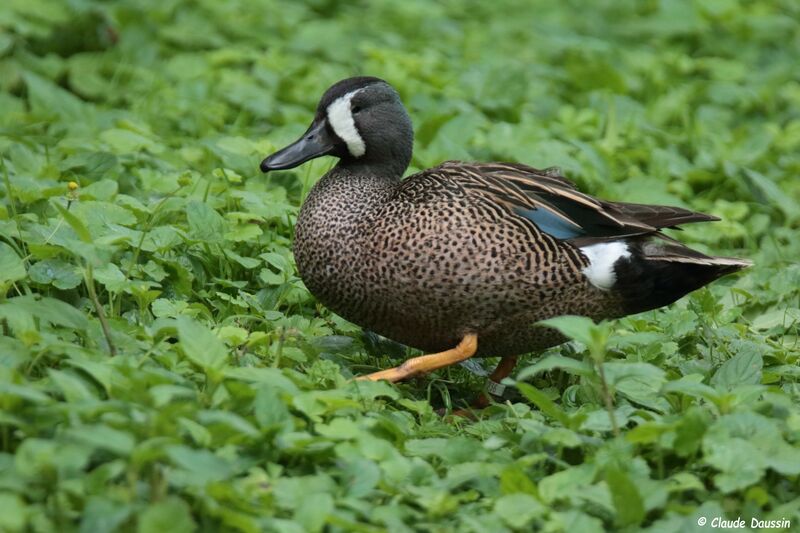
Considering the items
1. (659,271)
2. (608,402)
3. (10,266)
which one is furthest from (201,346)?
(659,271)

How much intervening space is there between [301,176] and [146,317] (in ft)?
4.91

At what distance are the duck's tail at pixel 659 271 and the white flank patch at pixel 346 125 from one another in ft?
3.28

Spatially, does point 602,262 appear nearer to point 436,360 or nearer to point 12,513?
point 436,360

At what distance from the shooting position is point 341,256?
13.9 feet

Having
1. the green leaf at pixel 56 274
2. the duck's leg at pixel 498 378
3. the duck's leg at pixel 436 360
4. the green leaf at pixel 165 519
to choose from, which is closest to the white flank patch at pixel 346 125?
the duck's leg at pixel 436 360

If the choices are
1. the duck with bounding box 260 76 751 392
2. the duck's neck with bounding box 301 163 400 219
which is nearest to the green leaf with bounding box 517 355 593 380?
the duck with bounding box 260 76 751 392

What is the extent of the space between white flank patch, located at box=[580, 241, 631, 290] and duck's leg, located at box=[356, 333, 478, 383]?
1.50 ft

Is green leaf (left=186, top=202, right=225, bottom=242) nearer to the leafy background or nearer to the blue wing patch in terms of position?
the leafy background

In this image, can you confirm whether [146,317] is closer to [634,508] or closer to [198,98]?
[634,508]

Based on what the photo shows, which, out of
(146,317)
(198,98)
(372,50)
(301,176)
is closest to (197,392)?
(146,317)

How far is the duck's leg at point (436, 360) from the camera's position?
4.18m

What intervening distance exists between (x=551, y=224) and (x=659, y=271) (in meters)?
0.42

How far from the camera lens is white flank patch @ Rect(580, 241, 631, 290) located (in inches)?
169

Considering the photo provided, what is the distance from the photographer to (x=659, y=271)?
4352 millimetres
